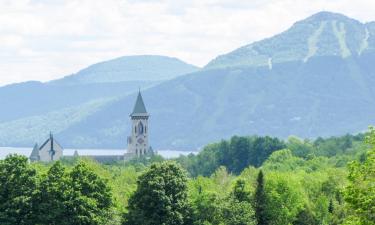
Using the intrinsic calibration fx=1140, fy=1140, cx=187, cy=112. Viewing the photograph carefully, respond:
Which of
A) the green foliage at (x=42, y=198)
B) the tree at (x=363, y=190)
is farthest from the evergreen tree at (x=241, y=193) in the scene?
the tree at (x=363, y=190)

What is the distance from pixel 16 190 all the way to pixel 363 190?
38.6 metres

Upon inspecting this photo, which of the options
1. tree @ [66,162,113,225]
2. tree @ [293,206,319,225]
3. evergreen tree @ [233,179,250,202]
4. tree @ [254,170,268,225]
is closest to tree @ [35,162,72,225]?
tree @ [66,162,113,225]

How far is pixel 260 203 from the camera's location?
90.2m

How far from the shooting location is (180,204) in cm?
8500

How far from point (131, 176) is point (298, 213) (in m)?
52.1

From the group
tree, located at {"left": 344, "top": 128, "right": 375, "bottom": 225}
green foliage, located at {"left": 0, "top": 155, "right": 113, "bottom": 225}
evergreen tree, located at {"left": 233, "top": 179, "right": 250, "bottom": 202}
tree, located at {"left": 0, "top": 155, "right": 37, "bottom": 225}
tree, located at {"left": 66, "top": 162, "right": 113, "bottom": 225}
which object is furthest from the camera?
evergreen tree, located at {"left": 233, "top": 179, "right": 250, "bottom": 202}

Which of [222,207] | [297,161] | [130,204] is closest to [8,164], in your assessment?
[130,204]

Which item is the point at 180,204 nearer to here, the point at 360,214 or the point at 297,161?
the point at 360,214

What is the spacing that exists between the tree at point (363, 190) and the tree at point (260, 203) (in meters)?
43.9

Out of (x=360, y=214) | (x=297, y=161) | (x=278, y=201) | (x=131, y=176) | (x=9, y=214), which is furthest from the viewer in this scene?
(x=297, y=161)

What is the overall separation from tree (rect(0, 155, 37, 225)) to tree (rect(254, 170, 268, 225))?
18961 millimetres

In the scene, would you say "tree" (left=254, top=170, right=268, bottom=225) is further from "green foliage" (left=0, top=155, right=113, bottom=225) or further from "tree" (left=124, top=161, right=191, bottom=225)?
"green foliage" (left=0, top=155, right=113, bottom=225)

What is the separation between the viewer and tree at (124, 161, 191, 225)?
8369cm

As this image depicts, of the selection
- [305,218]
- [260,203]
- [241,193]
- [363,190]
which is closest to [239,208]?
[241,193]
